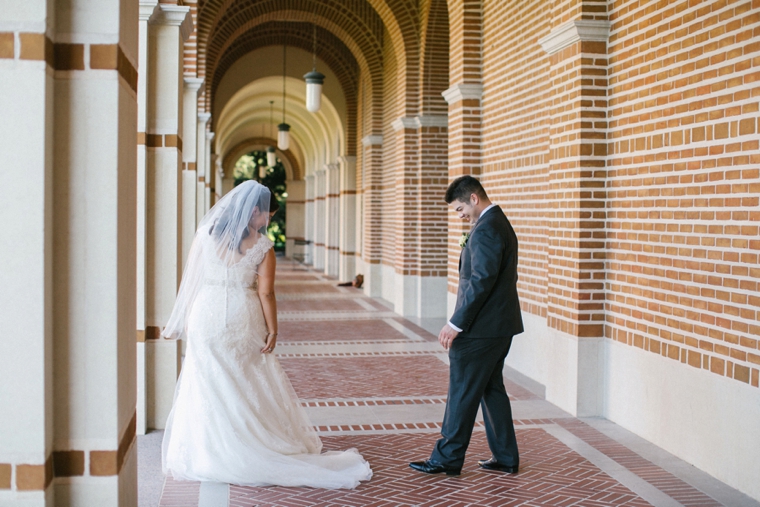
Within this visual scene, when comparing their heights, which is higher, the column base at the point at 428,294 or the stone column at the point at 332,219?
the stone column at the point at 332,219

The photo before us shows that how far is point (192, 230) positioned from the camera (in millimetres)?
12156

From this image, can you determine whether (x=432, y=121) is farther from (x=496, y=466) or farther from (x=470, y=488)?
(x=470, y=488)

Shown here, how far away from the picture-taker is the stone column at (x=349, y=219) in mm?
24031

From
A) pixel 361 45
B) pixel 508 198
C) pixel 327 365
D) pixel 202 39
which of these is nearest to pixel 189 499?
pixel 327 365

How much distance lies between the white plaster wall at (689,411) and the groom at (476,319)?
4.41ft

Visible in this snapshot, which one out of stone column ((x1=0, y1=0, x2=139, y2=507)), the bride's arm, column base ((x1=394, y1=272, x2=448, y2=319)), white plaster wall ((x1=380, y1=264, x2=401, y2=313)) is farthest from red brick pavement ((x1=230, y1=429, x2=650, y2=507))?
white plaster wall ((x1=380, y1=264, x2=401, y2=313))

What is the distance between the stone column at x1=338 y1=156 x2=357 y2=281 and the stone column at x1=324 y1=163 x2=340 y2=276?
115 inches

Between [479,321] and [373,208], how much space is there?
14176mm

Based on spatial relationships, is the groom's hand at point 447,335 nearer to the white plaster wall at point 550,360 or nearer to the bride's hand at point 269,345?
the bride's hand at point 269,345

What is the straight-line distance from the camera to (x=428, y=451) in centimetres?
619

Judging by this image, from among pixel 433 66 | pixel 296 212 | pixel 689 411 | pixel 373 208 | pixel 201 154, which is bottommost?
pixel 689 411

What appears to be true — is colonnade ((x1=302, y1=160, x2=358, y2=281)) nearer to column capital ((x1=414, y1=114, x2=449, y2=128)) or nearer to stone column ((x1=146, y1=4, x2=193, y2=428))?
column capital ((x1=414, y1=114, x2=449, y2=128))

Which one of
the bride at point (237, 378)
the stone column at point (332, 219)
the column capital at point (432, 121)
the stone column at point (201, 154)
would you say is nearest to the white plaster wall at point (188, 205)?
the stone column at point (201, 154)

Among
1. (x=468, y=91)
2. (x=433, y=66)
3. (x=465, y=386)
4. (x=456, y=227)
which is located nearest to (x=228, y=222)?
(x=465, y=386)
